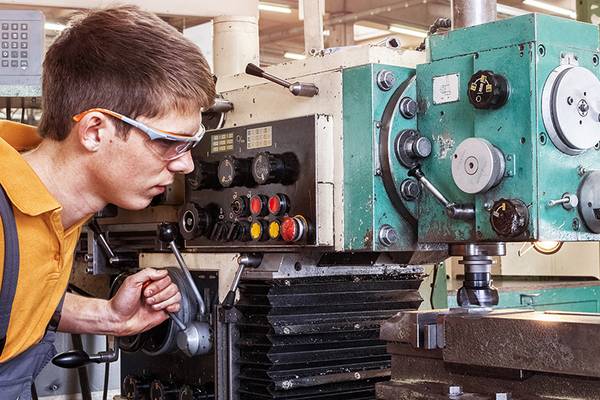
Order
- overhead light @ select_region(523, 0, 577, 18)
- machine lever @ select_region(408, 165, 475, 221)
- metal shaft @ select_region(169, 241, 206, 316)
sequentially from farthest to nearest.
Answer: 1. overhead light @ select_region(523, 0, 577, 18)
2. metal shaft @ select_region(169, 241, 206, 316)
3. machine lever @ select_region(408, 165, 475, 221)

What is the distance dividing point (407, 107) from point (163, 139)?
1.56ft

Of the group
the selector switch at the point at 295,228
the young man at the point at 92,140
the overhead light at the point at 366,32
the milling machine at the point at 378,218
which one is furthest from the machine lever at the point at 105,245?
the overhead light at the point at 366,32

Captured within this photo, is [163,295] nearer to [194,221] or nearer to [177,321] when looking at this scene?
[177,321]

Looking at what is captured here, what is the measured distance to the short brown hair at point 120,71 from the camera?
45.7 inches

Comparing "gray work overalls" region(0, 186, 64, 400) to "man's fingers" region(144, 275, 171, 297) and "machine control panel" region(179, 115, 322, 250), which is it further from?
"machine control panel" region(179, 115, 322, 250)

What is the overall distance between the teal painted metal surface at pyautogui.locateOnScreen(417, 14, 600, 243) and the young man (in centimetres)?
42

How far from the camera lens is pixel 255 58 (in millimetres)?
2275

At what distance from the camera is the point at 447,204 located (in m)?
1.39

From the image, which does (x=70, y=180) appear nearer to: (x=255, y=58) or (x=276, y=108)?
(x=276, y=108)

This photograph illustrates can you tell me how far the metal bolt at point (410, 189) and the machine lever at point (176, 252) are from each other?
1.60 feet

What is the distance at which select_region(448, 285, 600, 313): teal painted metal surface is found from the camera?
3047mm

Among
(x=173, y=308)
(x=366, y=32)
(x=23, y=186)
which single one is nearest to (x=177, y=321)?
(x=173, y=308)

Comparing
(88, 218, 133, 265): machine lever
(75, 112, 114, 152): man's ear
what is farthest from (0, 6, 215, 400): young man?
(88, 218, 133, 265): machine lever

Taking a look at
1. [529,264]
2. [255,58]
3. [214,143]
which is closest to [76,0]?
[255,58]
